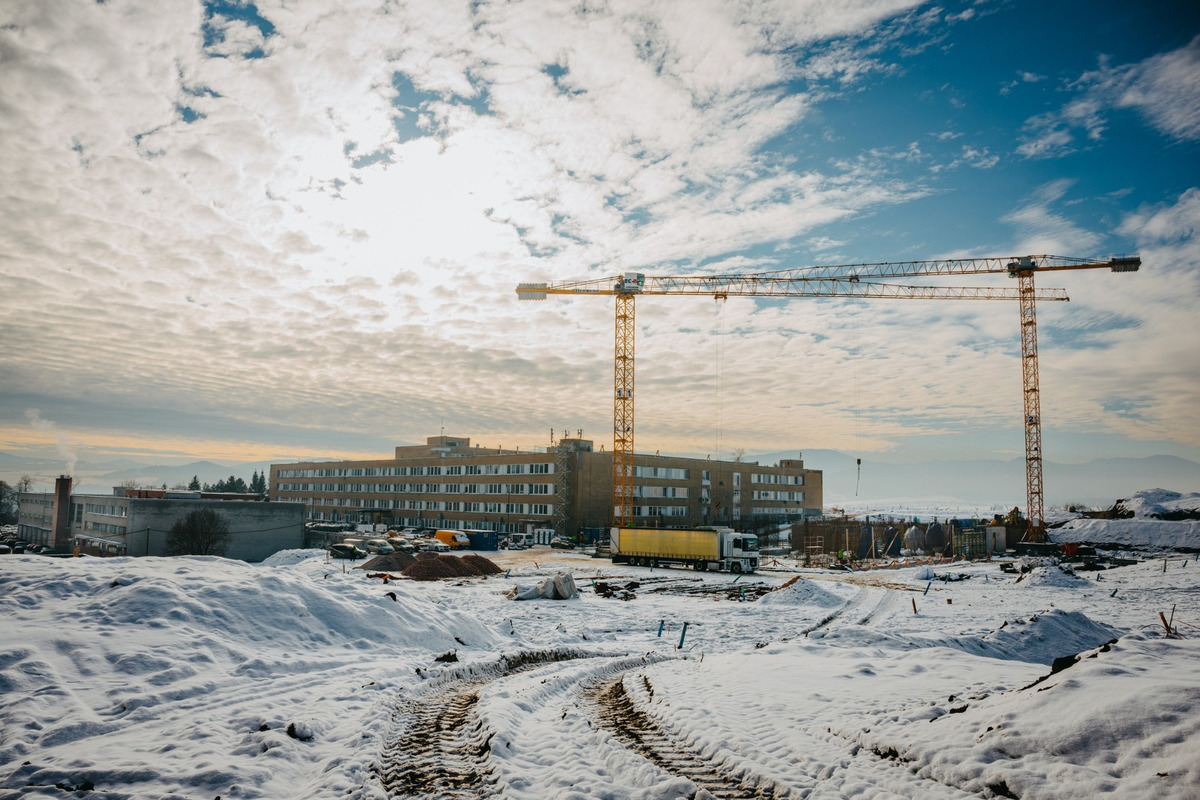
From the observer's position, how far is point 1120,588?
43594 mm

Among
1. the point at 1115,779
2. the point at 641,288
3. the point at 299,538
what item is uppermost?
the point at 641,288

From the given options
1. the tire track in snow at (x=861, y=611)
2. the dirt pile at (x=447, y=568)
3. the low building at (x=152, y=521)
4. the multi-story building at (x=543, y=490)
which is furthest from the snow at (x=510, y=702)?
the multi-story building at (x=543, y=490)

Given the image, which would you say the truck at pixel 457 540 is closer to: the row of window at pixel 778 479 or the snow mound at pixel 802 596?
the snow mound at pixel 802 596

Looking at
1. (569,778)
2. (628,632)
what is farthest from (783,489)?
(569,778)

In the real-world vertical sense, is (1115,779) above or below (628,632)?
above

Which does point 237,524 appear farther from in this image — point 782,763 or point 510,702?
point 782,763

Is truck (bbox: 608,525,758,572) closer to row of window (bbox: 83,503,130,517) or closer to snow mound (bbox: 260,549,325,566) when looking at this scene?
snow mound (bbox: 260,549,325,566)

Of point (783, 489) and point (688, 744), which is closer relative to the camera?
point (688, 744)

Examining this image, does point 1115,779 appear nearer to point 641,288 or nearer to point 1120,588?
point 1120,588

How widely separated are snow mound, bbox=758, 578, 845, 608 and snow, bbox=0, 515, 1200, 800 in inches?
419

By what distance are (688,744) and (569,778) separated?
265 cm

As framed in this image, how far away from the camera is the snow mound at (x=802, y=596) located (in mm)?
36344

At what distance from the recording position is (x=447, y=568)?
45031 mm

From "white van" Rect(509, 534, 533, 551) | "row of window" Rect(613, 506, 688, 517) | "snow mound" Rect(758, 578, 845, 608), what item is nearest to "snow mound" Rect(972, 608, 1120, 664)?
"snow mound" Rect(758, 578, 845, 608)
